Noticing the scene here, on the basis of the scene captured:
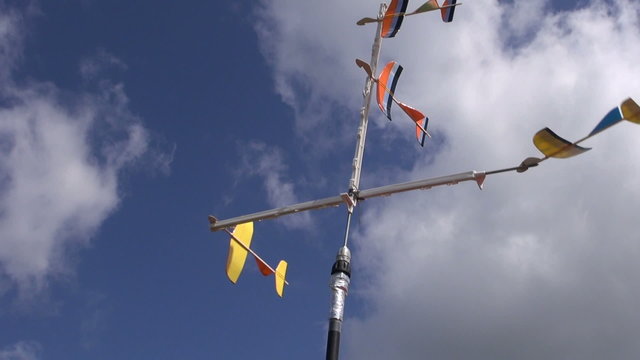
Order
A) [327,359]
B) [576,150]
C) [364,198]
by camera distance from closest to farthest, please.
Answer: [327,359] < [576,150] < [364,198]

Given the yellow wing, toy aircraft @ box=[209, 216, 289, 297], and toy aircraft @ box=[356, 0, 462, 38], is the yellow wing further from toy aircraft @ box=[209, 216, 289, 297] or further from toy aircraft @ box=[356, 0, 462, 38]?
Result: toy aircraft @ box=[356, 0, 462, 38]

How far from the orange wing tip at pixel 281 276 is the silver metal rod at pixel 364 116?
8.74 ft

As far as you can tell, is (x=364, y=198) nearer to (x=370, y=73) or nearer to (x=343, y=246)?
(x=343, y=246)

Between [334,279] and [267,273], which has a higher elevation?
[267,273]

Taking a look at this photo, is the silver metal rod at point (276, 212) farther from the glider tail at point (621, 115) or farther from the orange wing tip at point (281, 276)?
the glider tail at point (621, 115)

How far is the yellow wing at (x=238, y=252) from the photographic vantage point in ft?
37.0

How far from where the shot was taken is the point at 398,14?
1152cm

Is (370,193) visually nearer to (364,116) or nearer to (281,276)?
(364,116)

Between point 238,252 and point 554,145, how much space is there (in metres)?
5.55

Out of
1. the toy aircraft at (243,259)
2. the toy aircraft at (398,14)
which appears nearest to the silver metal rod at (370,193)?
the toy aircraft at (243,259)

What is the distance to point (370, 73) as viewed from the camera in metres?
11.2

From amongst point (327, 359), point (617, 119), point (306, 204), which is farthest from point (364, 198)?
point (617, 119)

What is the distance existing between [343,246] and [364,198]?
0.97 metres

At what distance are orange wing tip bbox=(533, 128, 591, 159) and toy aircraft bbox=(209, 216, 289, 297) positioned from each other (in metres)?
5.08
